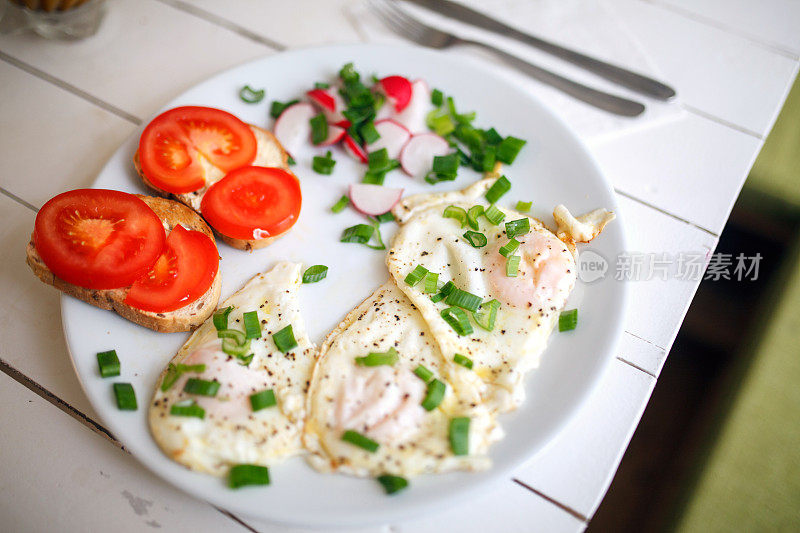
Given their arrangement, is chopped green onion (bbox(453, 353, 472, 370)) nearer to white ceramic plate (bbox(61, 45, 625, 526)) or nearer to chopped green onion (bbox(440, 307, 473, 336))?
chopped green onion (bbox(440, 307, 473, 336))

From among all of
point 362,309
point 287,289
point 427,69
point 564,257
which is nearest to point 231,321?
point 287,289

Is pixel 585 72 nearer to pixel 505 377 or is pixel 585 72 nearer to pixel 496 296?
pixel 496 296

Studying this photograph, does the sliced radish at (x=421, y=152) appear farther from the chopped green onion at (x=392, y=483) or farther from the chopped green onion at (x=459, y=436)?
the chopped green onion at (x=392, y=483)

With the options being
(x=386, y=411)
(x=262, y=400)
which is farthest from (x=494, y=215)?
(x=262, y=400)

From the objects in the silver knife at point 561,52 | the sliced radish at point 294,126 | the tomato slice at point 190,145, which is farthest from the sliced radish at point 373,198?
the silver knife at point 561,52

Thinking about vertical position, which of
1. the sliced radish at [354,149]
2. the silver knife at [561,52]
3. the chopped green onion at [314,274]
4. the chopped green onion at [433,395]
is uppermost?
the silver knife at [561,52]

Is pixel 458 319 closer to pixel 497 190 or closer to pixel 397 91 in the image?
pixel 497 190

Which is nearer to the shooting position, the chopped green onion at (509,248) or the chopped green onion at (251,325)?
the chopped green onion at (251,325)
